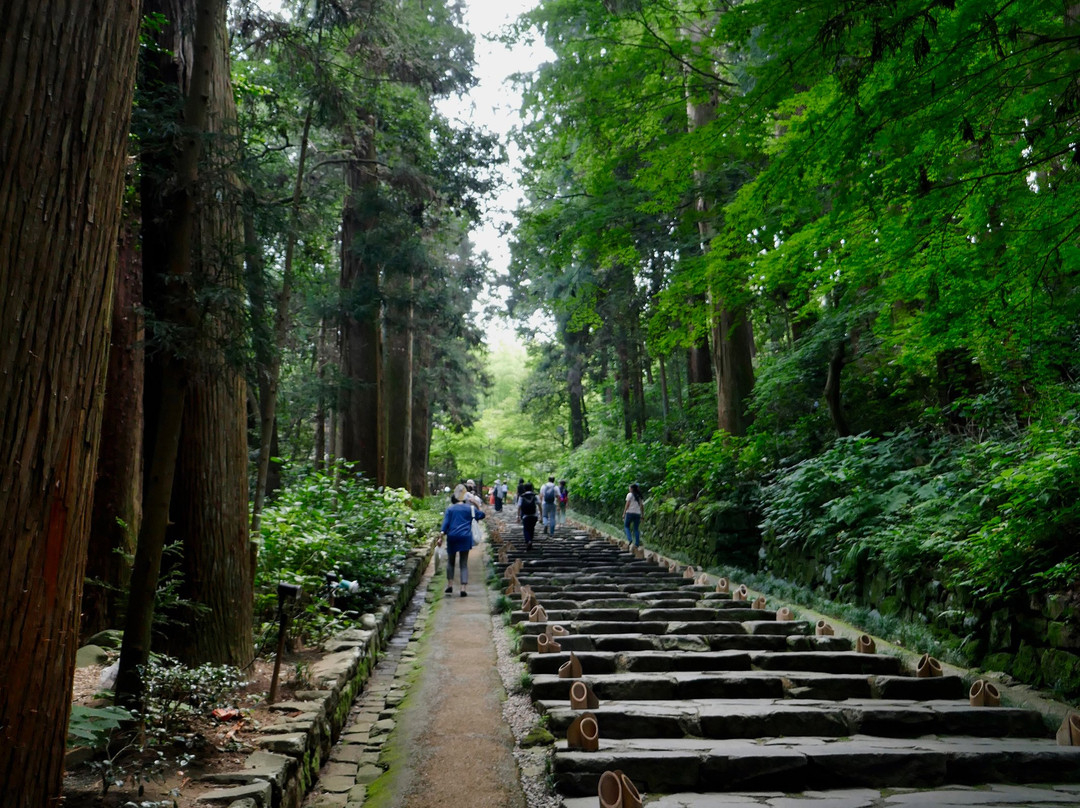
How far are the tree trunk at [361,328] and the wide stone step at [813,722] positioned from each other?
10.6 metres

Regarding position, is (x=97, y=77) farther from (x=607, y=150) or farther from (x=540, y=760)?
(x=607, y=150)

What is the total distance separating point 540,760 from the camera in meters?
4.71

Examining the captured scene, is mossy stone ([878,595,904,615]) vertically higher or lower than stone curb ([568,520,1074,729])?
higher

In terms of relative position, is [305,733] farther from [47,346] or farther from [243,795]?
[47,346]

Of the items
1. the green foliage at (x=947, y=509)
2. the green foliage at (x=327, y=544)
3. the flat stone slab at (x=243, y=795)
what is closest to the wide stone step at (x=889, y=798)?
the flat stone slab at (x=243, y=795)

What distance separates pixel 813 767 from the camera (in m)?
4.33

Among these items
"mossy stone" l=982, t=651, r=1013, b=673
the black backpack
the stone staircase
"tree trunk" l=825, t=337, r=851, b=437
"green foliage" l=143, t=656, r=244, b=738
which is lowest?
the stone staircase

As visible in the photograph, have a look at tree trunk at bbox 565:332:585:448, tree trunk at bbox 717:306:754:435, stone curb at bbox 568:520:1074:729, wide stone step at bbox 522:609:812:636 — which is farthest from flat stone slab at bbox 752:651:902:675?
tree trunk at bbox 565:332:585:448

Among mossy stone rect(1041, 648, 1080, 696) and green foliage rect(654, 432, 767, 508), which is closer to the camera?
mossy stone rect(1041, 648, 1080, 696)

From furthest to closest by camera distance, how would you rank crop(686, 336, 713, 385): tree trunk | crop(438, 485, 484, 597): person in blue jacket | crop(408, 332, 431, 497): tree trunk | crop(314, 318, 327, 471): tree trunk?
1. crop(408, 332, 431, 497): tree trunk
2. crop(686, 336, 713, 385): tree trunk
3. crop(314, 318, 327, 471): tree trunk
4. crop(438, 485, 484, 597): person in blue jacket

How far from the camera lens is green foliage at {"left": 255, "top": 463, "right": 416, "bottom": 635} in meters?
6.95

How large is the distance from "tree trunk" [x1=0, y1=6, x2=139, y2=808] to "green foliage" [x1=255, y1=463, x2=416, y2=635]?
3976 millimetres

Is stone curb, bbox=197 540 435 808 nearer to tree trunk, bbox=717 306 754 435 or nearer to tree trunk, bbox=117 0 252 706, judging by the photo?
tree trunk, bbox=117 0 252 706

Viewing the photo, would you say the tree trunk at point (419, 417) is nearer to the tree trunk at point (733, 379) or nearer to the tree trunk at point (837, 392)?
the tree trunk at point (733, 379)
